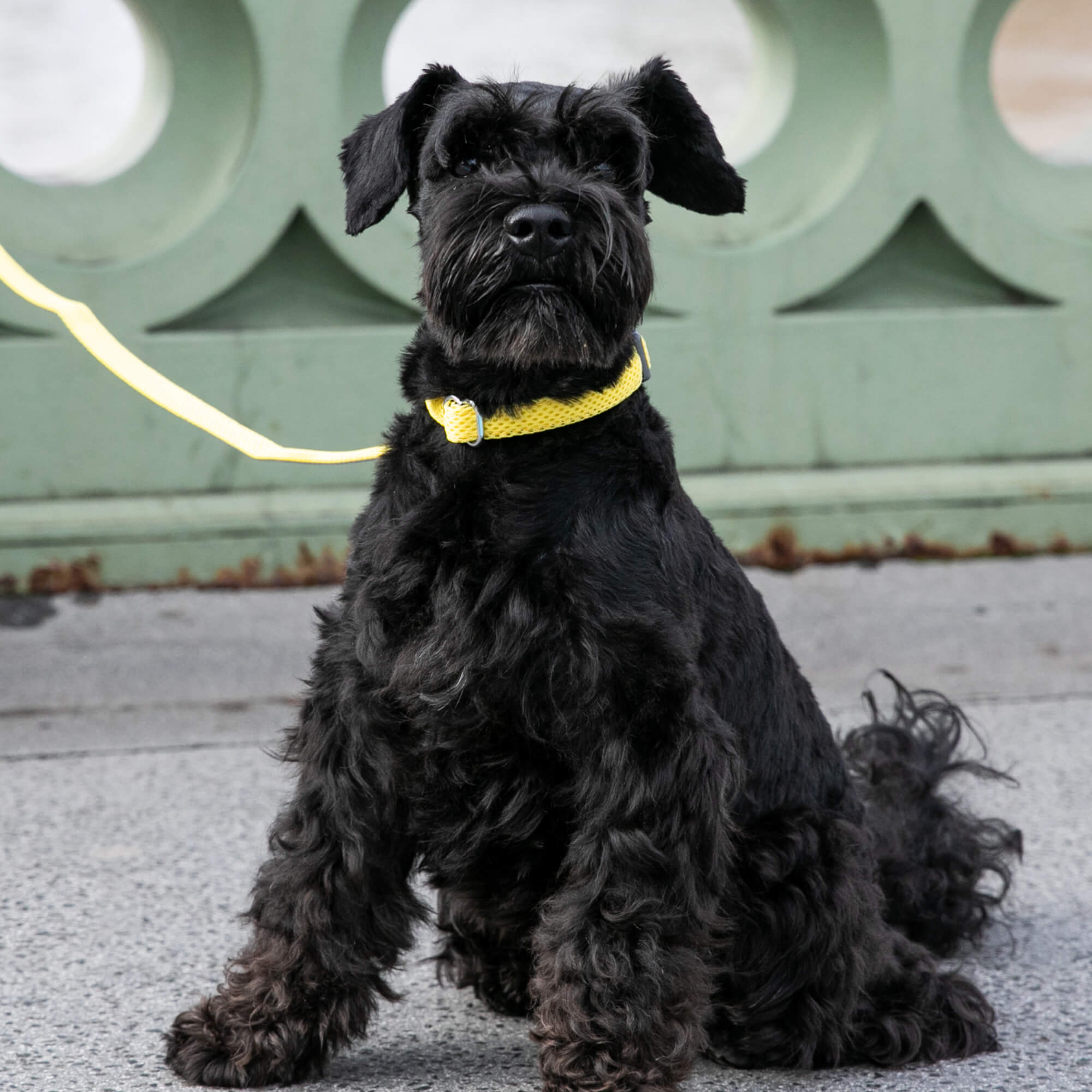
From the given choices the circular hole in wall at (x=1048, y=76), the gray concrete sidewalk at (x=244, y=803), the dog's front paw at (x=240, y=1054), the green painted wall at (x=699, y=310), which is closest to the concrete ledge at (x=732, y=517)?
the green painted wall at (x=699, y=310)

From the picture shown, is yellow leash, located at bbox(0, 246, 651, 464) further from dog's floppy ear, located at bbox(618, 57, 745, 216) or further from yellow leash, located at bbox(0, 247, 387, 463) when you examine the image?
dog's floppy ear, located at bbox(618, 57, 745, 216)

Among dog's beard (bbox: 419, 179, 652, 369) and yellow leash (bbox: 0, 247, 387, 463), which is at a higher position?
dog's beard (bbox: 419, 179, 652, 369)

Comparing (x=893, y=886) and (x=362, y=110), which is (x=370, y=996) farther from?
(x=362, y=110)

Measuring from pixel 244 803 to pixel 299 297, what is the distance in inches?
73.9

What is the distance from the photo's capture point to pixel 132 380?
2955 millimetres

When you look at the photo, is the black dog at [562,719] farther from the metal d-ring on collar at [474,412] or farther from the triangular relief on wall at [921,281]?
the triangular relief on wall at [921,281]

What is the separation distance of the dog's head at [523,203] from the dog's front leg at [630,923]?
25.6 inches

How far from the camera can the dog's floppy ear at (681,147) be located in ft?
8.79

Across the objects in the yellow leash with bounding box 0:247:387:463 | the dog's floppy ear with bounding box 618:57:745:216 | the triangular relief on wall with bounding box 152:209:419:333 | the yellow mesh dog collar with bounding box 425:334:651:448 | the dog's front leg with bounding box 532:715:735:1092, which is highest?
the dog's floppy ear with bounding box 618:57:745:216

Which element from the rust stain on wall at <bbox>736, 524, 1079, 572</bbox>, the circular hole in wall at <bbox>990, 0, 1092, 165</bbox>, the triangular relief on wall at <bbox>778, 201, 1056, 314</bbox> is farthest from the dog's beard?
the circular hole in wall at <bbox>990, 0, 1092, 165</bbox>

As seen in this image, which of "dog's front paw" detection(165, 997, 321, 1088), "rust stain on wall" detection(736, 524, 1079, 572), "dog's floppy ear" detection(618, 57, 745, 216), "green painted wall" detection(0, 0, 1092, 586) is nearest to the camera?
"dog's front paw" detection(165, 997, 321, 1088)

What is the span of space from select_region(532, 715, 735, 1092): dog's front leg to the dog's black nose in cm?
76

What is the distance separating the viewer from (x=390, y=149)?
2578 millimetres

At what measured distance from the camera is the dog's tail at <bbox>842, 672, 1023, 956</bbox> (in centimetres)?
309
